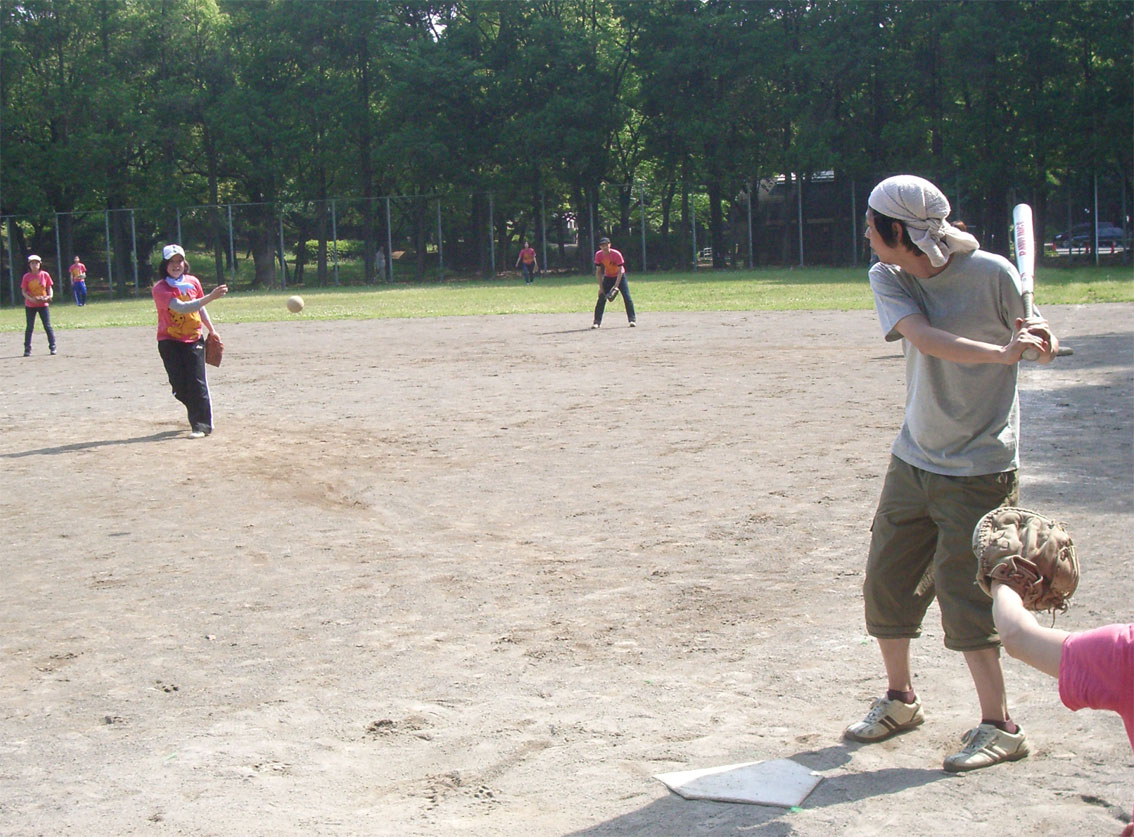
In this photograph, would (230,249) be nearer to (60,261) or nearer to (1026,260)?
(60,261)

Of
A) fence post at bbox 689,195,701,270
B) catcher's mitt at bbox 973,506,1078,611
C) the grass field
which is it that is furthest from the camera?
fence post at bbox 689,195,701,270

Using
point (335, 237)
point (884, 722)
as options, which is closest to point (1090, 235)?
point (335, 237)

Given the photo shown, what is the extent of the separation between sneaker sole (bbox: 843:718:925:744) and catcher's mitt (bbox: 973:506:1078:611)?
1.91 metres

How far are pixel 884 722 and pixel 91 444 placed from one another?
965cm

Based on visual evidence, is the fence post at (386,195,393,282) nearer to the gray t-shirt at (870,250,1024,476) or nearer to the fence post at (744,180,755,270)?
the fence post at (744,180,755,270)

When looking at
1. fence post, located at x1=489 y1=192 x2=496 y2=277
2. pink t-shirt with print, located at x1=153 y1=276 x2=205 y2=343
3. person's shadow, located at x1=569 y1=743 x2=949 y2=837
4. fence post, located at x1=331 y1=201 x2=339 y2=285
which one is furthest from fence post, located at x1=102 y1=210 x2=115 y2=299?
person's shadow, located at x1=569 y1=743 x2=949 y2=837

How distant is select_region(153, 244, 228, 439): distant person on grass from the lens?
1227 cm

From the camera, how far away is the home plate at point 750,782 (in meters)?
4.02

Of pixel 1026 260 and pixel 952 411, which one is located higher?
pixel 1026 260

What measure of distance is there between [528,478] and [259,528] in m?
2.30

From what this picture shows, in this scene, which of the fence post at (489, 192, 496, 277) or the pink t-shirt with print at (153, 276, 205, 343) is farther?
the fence post at (489, 192, 496, 277)

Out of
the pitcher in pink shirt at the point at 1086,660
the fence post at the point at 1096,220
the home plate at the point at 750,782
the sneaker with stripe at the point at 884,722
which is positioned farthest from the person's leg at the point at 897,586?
the fence post at the point at 1096,220

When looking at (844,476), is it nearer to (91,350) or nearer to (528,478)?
(528,478)

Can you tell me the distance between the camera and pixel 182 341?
1240 centimetres
